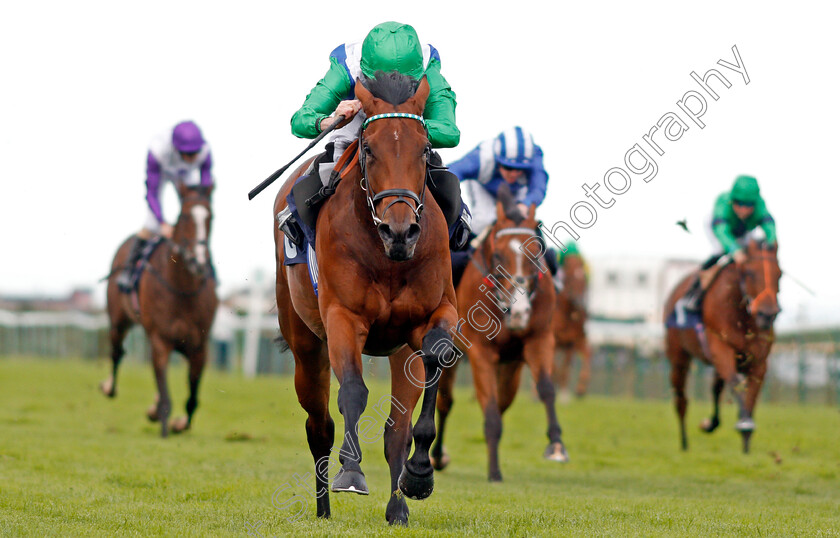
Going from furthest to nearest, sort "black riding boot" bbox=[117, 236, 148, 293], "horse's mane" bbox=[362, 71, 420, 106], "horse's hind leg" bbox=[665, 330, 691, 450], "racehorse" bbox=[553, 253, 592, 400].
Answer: "racehorse" bbox=[553, 253, 592, 400] < "horse's hind leg" bbox=[665, 330, 691, 450] < "black riding boot" bbox=[117, 236, 148, 293] < "horse's mane" bbox=[362, 71, 420, 106]

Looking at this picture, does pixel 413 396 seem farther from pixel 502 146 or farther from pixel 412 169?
pixel 502 146

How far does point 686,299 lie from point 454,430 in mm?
3673

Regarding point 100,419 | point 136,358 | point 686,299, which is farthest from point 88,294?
point 686,299

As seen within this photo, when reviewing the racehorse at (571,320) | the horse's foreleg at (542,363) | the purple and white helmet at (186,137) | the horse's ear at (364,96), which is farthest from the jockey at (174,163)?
the racehorse at (571,320)

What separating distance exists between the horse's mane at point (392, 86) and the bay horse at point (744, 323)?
6.33 meters

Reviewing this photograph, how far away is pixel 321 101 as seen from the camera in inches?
222

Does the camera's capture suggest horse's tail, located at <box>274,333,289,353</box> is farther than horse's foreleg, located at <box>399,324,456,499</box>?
Yes

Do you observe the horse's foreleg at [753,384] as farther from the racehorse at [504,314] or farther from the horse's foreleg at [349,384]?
the horse's foreleg at [349,384]

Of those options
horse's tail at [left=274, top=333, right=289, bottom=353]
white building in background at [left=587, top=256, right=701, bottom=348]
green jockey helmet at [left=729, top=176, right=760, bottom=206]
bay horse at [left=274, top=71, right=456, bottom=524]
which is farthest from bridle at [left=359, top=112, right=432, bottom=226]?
white building in background at [left=587, top=256, right=701, bottom=348]

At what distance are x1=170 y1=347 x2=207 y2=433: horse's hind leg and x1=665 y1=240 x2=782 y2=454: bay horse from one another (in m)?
5.57

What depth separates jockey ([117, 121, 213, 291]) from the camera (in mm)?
11375

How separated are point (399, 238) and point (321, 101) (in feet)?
4.62

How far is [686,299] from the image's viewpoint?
467 inches

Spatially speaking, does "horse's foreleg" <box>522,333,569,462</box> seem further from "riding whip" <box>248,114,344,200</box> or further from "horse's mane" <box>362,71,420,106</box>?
"horse's mane" <box>362,71,420,106</box>
